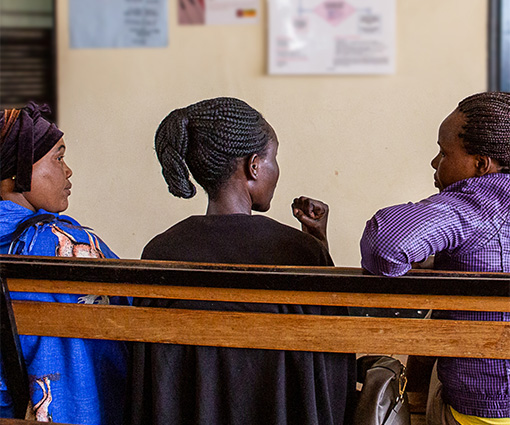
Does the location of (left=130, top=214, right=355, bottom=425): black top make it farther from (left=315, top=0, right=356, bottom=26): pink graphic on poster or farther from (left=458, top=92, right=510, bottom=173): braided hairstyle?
(left=315, top=0, right=356, bottom=26): pink graphic on poster

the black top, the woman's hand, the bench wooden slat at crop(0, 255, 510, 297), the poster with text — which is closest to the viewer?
the bench wooden slat at crop(0, 255, 510, 297)

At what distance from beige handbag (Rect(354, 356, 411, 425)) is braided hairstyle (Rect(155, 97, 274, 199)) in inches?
19.1

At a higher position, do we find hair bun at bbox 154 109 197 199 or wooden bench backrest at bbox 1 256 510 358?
hair bun at bbox 154 109 197 199

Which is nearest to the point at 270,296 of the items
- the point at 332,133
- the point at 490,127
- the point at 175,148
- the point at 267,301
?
the point at 267,301

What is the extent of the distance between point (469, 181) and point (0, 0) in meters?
2.60

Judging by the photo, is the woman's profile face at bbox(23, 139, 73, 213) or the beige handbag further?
the woman's profile face at bbox(23, 139, 73, 213)

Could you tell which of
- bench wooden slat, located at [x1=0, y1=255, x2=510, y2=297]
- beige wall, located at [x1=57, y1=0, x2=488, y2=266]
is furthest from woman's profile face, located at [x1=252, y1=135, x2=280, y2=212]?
beige wall, located at [x1=57, y1=0, x2=488, y2=266]

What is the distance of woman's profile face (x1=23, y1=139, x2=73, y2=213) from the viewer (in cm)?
146

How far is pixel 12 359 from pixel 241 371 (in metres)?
0.44

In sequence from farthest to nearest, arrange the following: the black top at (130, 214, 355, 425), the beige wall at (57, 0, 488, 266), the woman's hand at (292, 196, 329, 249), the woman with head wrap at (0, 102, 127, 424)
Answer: the beige wall at (57, 0, 488, 266), the woman's hand at (292, 196, 329, 249), the woman with head wrap at (0, 102, 127, 424), the black top at (130, 214, 355, 425)

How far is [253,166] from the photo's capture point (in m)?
1.28

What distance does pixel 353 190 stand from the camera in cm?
263

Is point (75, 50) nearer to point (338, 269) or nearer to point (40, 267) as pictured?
point (40, 267)

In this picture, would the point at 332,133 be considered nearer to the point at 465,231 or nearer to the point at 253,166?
the point at 253,166
